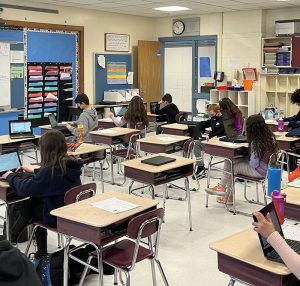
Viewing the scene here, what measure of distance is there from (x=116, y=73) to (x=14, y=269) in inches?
373

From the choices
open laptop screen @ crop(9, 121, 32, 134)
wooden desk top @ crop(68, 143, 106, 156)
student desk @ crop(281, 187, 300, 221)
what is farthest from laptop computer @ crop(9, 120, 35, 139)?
student desk @ crop(281, 187, 300, 221)

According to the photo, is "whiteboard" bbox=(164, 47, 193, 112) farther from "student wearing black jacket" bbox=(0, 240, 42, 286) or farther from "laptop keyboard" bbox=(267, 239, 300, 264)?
"student wearing black jacket" bbox=(0, 240, 42, 286)

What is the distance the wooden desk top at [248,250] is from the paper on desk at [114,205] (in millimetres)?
829

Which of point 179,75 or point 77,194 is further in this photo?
point 179,75

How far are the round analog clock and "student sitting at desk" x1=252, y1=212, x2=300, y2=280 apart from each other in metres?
9.59

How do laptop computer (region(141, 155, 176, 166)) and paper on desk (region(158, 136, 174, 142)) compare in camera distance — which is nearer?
laptop computer (region(141, 155, 176, 166))

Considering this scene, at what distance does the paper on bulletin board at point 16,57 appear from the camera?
873 centimetres

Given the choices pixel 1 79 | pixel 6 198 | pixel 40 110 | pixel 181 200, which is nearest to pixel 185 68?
pixel 40 110

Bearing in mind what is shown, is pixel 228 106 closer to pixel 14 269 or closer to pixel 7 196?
pixel 7 196

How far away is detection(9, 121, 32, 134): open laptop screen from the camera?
22.0 feet

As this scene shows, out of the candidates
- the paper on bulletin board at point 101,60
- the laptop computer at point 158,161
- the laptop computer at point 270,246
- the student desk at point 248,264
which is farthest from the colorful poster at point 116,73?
the laptop computer at point 270,246

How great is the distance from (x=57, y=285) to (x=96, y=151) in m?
2.42

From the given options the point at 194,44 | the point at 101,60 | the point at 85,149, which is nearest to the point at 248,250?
the point at 85,149

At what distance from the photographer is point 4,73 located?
863 cm
